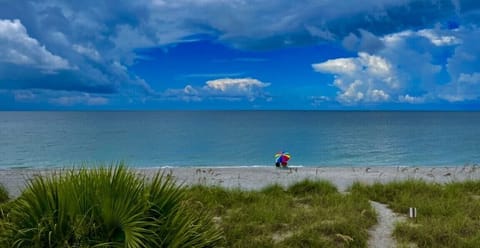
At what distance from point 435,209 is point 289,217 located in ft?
8.44

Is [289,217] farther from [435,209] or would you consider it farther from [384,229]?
[435,209]

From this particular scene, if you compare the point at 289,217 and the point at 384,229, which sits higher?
the point at 289,217

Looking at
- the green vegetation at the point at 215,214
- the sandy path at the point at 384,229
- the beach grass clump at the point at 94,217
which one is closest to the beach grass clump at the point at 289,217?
the green vegetation at the point at 215,214

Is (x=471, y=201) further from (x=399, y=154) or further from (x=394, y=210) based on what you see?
(x=399, y=154)

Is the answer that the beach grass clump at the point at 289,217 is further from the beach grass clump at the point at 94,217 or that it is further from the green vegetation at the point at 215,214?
the beach grass clump at the point at 94,217

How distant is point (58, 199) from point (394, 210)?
5794mm

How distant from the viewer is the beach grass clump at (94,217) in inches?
158

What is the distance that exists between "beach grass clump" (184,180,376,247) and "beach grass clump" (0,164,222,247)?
62.4 inches

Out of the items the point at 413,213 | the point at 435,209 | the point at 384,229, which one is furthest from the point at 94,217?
the point at 435,209

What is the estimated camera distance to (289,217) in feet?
22.9

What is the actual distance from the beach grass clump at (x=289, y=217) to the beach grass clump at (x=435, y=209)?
1.90ft

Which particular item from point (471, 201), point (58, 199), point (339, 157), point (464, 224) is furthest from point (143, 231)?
point (339, 157)

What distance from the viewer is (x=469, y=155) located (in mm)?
34562

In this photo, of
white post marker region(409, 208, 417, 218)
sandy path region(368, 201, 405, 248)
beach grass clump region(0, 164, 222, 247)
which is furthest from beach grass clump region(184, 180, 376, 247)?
beach grass clump region(0, 164, 222, 247)
